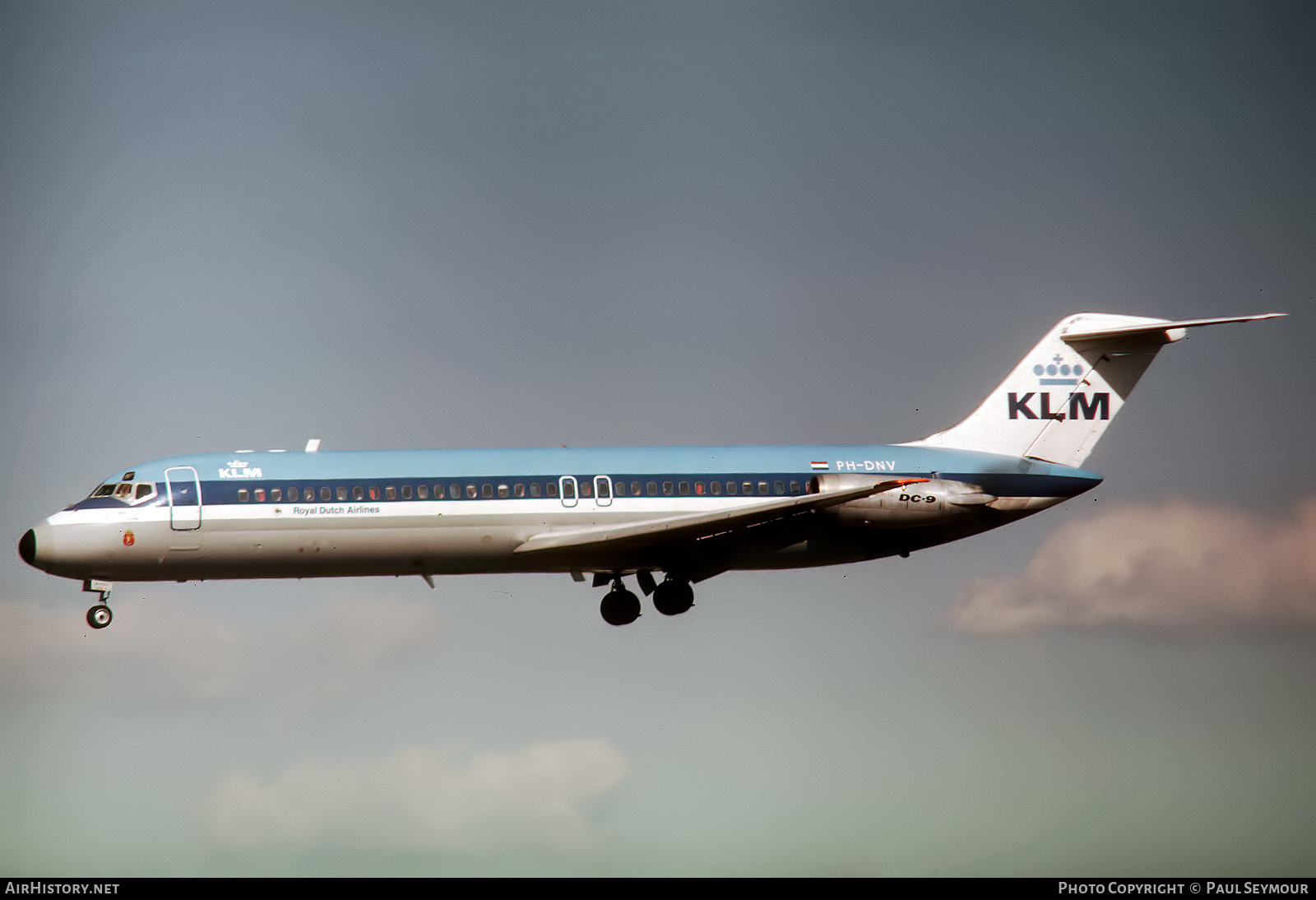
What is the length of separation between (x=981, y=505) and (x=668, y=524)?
9.27 meters

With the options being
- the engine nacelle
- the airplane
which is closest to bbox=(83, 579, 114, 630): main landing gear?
the airplane

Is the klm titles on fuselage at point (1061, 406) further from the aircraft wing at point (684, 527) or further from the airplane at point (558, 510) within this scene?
the aircraft wing at point (684, 527)

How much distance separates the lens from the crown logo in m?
57.8

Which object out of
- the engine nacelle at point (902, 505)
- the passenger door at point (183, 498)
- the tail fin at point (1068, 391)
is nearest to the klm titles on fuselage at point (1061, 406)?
the tail fin at point (1068, 391)

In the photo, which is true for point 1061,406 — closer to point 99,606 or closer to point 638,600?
point 638,600

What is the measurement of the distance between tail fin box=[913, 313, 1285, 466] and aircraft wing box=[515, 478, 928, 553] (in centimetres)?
614

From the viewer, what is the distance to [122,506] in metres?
50.0

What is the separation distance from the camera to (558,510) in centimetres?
5169

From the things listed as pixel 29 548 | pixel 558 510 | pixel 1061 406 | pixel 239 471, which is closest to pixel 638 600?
pixel 558 510

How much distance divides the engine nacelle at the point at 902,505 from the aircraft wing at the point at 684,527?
42.3 inches

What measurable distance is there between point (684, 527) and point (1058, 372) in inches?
546

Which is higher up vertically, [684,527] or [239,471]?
[239,471]
